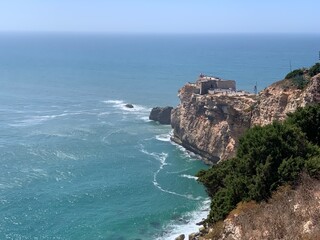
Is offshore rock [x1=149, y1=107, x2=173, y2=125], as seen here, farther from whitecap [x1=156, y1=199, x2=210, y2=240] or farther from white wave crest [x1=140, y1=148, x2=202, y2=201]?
whitecap [x1=156, y1=199, x2=210, y2=240]

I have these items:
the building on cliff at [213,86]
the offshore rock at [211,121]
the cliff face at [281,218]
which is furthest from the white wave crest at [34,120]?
the cliff face at [281,218]

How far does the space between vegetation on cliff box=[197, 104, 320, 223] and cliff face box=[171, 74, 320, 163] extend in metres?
16.0

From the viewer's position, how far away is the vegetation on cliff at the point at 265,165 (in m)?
24.7

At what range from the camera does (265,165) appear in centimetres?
2552

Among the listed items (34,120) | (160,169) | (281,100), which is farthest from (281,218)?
(34,120)

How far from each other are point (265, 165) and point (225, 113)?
37.9 meters

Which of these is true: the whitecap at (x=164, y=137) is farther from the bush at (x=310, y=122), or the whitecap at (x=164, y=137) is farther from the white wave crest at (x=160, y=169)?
the bush at (x=310, y=122)

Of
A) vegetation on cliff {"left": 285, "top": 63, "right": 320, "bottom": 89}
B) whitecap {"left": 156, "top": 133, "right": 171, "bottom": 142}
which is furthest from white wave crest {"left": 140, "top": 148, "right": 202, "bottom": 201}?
vegetation on cliff {"left": 285, "top": 63, "right": 320, "bottom": 89}

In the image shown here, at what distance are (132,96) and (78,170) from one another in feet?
181

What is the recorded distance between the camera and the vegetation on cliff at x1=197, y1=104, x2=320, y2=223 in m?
24.7

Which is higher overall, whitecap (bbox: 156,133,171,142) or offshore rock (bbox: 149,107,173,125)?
offshore rock (bbox: 149,107,173,125)

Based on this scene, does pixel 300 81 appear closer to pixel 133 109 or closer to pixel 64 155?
pixel 64 155

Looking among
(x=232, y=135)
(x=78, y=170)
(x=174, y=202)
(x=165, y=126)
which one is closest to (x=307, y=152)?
(x=174, y=202)

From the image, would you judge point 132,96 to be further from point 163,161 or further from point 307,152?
point 307,152
